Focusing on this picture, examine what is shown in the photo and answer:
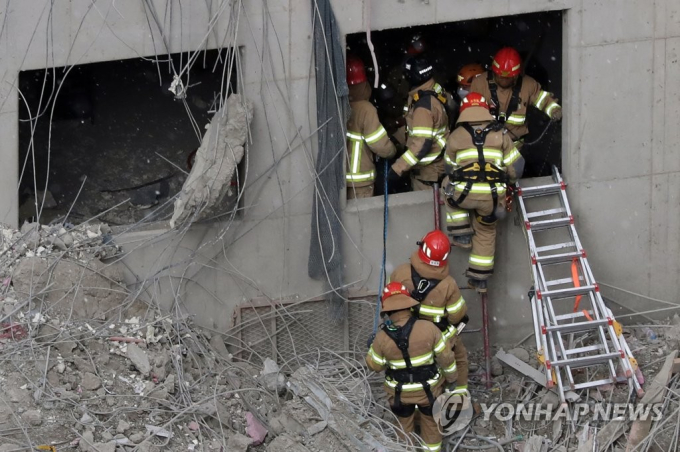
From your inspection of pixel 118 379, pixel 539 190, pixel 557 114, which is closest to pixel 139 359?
pixel 118 379

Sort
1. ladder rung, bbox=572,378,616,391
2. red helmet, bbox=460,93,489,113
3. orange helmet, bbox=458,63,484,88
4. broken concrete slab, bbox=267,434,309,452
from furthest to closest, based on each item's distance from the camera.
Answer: orange helmet, bbox=458,63,484,88
red helmet, bbox=460,93,489,113
ladder rung, bbox=572,378,616,391
broken concrete slab, bbox=267,434,309,452

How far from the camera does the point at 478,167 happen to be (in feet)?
30.5

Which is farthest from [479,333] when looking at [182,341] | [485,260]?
[182,341]

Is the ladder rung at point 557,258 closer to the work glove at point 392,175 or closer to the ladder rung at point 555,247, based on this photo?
the ladder rung at point 555,247

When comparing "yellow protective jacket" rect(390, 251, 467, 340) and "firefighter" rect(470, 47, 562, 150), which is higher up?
"firefighter" rect(470, 47, 562, 150)

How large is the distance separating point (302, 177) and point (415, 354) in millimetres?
1859

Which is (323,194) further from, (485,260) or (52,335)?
(52,335)

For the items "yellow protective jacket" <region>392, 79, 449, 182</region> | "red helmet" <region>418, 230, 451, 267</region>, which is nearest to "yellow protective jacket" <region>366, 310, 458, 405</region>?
"red helmet" <region>418, 230, 451, 267</region>

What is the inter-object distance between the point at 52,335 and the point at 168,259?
4.28 feet

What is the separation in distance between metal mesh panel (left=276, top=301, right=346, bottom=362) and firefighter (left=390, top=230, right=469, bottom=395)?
0.91m

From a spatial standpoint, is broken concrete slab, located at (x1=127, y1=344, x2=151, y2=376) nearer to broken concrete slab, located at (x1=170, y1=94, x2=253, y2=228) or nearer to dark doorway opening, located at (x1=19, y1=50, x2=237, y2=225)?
broken concrete slab, located at (x1=170, y1=94, x2=253, y2=228)

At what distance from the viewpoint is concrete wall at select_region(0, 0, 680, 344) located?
29.2 ft

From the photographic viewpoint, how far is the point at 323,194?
9.42m

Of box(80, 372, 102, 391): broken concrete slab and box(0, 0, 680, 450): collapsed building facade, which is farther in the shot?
box(0, 0, 680, 450): collapsed building facade
